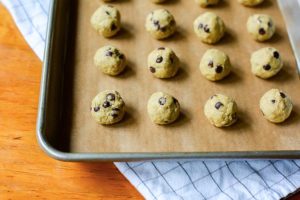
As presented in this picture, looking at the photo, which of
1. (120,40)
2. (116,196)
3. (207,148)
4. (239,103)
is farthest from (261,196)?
(120,40)

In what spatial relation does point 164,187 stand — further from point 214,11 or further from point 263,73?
point 214,11

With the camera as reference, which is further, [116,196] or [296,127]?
[296,127]

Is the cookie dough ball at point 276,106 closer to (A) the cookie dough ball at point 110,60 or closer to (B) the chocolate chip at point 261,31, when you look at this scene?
(B) the chocolate chip at point 261,31

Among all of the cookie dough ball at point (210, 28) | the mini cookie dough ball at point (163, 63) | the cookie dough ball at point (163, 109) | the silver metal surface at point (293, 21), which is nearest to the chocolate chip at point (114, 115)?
the cookie dough ball at point (163, 109)

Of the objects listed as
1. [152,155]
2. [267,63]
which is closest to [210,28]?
[267,63]

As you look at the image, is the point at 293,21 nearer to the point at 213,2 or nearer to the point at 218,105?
the point at 213,2

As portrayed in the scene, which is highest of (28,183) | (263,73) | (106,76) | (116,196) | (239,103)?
(263,73)

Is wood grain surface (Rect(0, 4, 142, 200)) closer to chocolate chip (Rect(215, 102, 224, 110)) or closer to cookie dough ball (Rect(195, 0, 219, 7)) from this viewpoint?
chocolate chip (Rect(215, 102, 224, 110))
